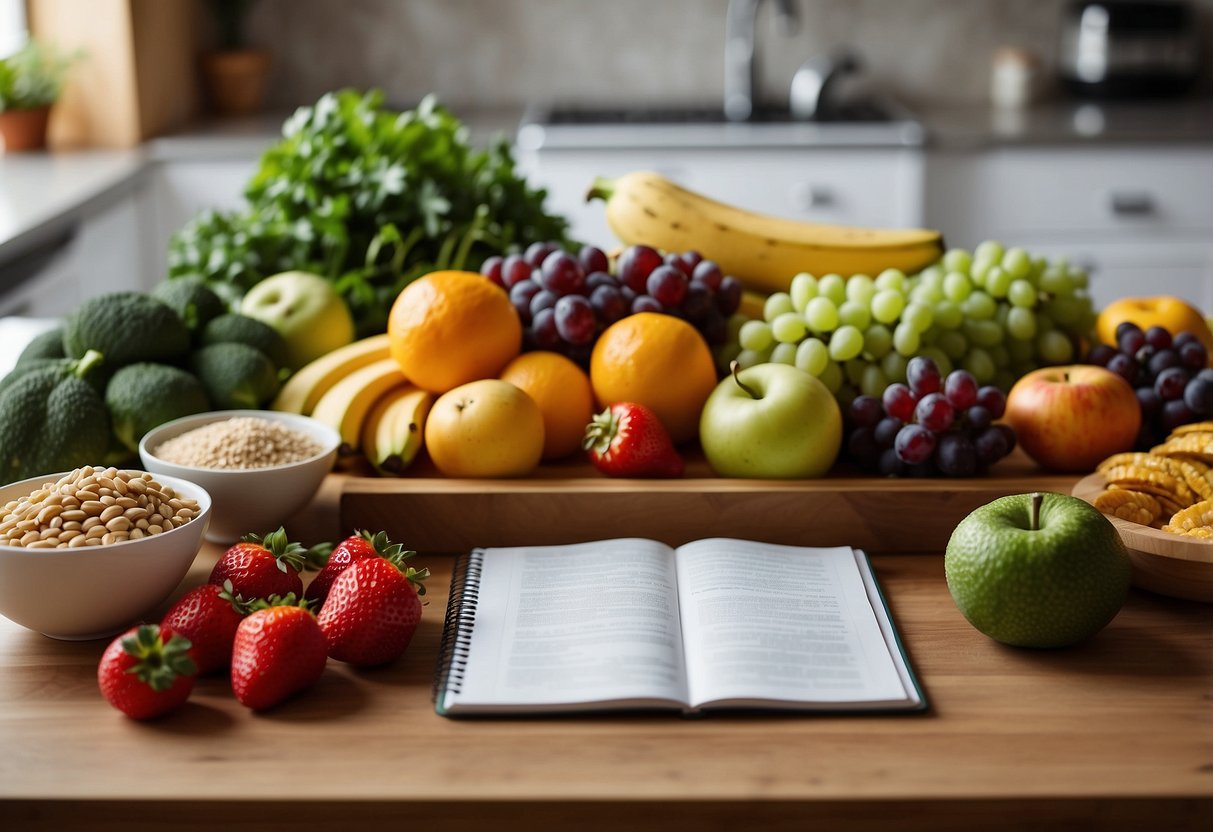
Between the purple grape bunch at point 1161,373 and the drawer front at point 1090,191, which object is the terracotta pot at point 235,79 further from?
the purple grape bunch at point 1161,373

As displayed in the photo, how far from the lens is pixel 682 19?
389cm

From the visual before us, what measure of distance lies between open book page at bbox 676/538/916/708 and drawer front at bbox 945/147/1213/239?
230cm

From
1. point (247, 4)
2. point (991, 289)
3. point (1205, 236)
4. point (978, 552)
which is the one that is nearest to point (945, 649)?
point (978, 552)

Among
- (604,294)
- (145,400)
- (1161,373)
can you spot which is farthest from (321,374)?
(1161,373)

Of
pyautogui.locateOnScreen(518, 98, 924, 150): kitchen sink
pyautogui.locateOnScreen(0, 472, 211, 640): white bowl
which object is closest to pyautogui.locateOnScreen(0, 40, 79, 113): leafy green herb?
pyautogui.locateOnScreen(518, 98, 924, 150): kitchen sink

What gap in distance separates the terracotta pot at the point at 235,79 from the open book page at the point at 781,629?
3.06m

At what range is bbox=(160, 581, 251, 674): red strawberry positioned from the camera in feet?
3.19

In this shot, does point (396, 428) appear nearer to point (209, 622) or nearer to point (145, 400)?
point (145, 400)

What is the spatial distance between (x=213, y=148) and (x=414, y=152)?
173 centimetres

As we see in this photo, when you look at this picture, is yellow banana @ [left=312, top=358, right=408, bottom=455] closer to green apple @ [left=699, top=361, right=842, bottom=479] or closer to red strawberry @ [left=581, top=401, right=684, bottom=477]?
red strawberry @ [left=581, top=401, right=684, bottom=477]

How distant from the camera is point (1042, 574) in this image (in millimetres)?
986

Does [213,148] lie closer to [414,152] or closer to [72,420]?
[414,152]

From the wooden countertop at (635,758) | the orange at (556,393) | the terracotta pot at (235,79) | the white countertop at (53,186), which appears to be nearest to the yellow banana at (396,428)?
the orange at (556,393)

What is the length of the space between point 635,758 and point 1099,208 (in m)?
2.84
